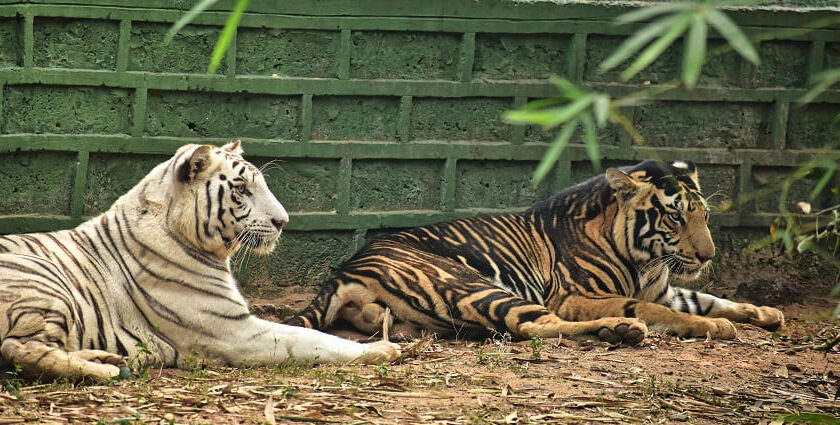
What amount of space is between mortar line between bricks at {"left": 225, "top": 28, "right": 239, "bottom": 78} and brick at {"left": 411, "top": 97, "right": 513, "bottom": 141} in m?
1.16

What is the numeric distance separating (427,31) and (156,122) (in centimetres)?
177

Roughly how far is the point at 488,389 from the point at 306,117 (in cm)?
252

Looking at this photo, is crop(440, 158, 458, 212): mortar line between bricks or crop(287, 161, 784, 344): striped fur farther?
crop(440, 158, 458, 212): mortar line between bricks

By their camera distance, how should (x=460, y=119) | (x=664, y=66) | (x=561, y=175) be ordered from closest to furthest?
(x=460, y=119) → (x=561, y=175) → (x=664, y=66)

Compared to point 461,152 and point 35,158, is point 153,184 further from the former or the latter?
point 461,152

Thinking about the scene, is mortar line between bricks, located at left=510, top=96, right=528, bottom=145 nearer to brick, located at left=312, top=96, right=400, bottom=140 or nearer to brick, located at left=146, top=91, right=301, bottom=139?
brick, located at left=312, top=96, right=400, bottom=140

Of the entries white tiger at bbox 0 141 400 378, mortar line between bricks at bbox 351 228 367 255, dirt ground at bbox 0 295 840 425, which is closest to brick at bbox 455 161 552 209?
mortar line between bricks at bbox 351 228 367 255

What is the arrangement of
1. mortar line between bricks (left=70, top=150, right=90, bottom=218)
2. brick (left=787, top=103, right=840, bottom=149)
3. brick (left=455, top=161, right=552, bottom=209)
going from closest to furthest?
mortar line between bricks (left=70, top=150, right=90, bottom=218) → brick (left=455, top=161, right=552, bottom=209) → brick (left=787, top=103, right=840, bottom=149)

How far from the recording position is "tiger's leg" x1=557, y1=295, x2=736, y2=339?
589cm

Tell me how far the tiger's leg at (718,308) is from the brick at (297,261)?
208cm

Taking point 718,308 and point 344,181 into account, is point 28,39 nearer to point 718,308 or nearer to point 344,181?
point 344,181

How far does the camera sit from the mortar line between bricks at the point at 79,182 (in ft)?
19.7

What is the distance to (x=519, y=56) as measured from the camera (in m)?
6.75

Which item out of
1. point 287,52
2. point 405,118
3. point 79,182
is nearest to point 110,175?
point 79,182
